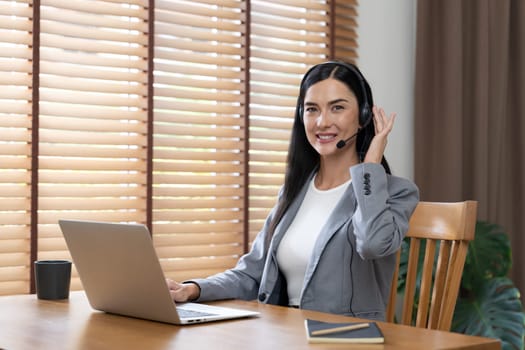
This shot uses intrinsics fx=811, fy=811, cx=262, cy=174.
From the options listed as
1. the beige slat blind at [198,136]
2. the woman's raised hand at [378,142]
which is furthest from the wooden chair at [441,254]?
the beige slat blind at [198,136]

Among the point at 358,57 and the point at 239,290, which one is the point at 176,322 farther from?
the point at 358,57

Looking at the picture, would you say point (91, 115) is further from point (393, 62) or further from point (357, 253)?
point (393, 62)

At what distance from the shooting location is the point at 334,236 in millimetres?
2148

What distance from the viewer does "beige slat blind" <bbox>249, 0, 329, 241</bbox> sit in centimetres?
350

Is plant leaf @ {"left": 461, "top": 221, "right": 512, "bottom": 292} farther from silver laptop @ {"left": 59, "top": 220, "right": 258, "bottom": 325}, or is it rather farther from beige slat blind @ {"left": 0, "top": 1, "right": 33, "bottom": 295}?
silver laptop @ {"left": 59, "top": 220, "right": 258, "bottom": 325}

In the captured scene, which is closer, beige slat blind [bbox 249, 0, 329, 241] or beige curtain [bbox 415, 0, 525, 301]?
beige slat blind [bbox 249, 0, 329, 241]

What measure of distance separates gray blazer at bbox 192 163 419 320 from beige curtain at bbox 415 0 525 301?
6.19 feet

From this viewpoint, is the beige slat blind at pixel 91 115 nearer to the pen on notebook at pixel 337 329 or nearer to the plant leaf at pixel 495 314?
the plant leaf at pixel 495 314

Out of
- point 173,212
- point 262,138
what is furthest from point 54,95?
point 262,138

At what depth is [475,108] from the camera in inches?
160

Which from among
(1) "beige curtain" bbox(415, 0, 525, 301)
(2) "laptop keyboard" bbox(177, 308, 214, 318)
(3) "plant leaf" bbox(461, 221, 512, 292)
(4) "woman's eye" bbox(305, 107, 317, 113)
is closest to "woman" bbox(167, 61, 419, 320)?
(4) "woman's eye" bbox(305, 107, 317, 113)

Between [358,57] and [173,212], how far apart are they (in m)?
1.27

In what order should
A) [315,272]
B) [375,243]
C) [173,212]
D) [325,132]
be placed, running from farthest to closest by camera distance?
[173,212]
[325,132]
[315,272]
[375,243]

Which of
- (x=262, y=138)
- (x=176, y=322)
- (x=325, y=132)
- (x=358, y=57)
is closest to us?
(x=176, y=322)
